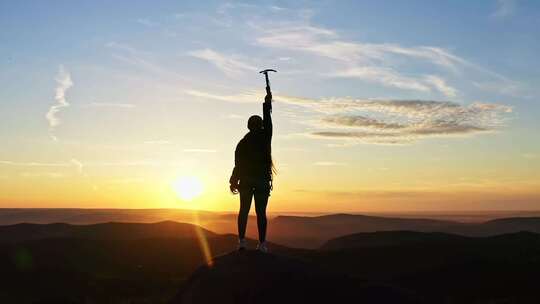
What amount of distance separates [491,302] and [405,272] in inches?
325

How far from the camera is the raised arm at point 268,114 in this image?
37.9 feet

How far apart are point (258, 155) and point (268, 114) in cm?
83

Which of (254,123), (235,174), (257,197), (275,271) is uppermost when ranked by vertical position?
(254,123)

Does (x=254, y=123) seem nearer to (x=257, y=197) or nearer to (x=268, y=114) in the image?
(x=268, y=114)

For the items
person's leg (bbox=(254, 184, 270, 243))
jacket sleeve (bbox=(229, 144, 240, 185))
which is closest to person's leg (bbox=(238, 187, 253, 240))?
person's leg (bbox=(254, 184, 270, 243))

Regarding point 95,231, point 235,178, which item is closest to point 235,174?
point 235,178

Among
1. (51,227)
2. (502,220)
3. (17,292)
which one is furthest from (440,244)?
(502,220)

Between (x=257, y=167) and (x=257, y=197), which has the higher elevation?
(x=257, y=167)

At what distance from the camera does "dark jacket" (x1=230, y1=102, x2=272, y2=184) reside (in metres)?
11.7

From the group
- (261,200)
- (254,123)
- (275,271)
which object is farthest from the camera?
(254,123)

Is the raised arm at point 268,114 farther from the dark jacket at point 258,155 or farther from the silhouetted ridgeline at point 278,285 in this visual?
the silhouetted ridgeline at point 278,285

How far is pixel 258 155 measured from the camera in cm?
1173

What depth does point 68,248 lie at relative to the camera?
41000 mm

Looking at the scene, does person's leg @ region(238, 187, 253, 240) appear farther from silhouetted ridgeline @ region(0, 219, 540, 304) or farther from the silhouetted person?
silhouetted ridgeline @ region(0, 219, 540, 304)
